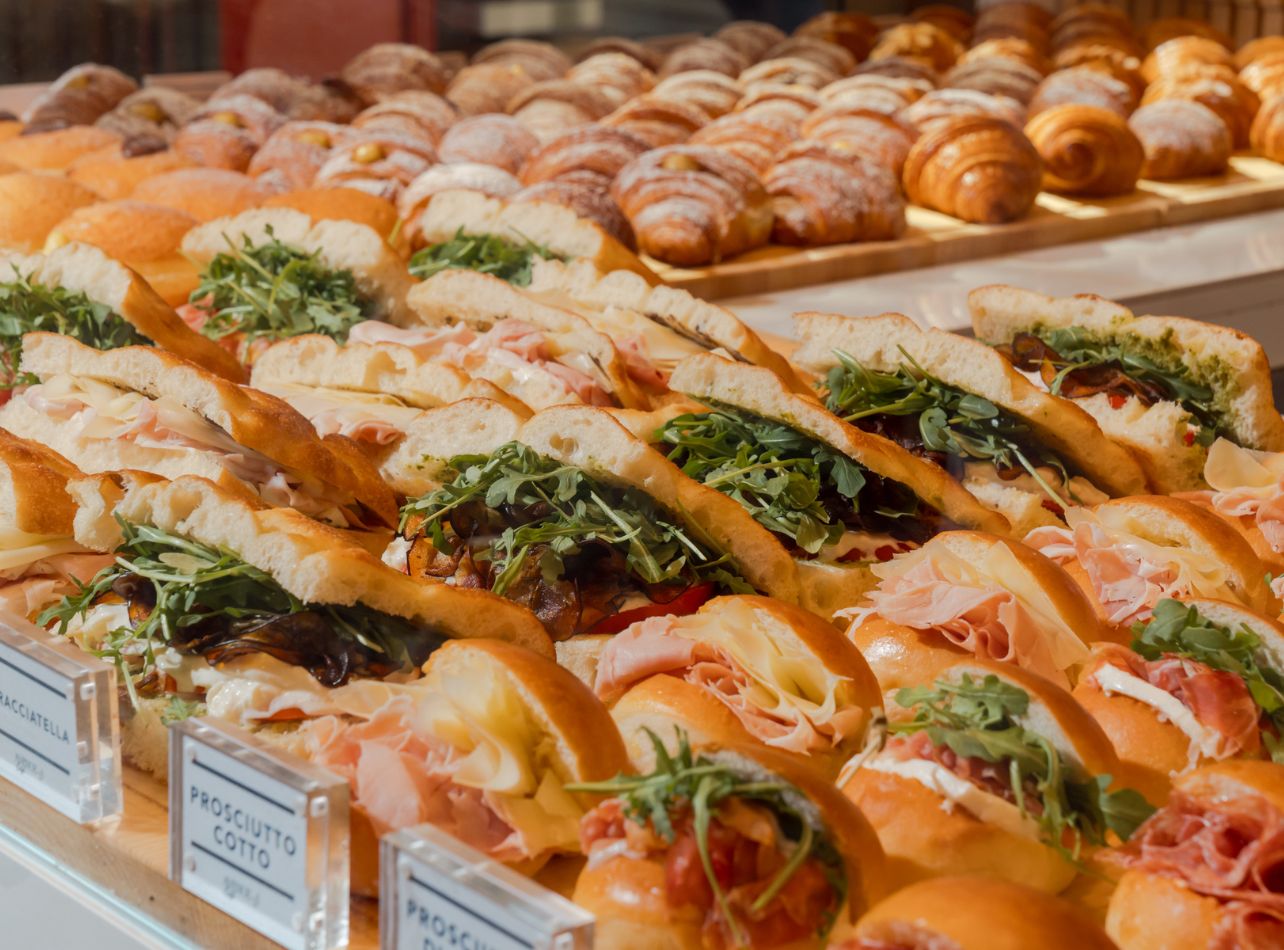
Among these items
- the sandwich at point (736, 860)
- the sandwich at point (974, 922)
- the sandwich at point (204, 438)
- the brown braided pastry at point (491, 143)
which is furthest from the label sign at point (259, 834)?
the brown braided pastry at point (491, 143)

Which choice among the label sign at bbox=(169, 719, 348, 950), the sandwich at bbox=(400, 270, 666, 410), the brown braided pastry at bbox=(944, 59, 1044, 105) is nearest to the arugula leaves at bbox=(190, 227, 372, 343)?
the sandwich at bbox=(400, 270, 666, 410)

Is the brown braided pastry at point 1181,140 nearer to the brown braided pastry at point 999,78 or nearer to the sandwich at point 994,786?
the brown braided pastry at point 999,78

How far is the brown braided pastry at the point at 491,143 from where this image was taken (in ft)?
18.1

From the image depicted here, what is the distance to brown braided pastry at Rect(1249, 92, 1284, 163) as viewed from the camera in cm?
646

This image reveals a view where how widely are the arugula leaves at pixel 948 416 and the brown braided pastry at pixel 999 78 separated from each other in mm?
4271

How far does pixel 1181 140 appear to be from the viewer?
6.04m

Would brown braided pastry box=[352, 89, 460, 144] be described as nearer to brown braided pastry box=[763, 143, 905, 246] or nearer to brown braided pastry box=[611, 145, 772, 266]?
brown braided pastry box=[611, 145, 772, 266]

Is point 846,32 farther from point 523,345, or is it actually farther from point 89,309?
point 89,309

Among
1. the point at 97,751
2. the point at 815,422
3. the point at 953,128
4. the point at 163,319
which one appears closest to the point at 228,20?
the point at 953,128

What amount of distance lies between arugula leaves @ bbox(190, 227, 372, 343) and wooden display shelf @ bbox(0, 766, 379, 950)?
5.16 feet

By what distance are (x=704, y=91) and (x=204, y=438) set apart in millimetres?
4616

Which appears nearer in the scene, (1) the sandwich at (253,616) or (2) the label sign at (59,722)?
(2) the label sign at (59,722)

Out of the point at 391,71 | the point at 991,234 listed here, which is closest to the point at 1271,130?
the point at 991,234

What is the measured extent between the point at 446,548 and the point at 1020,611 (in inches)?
31.2
